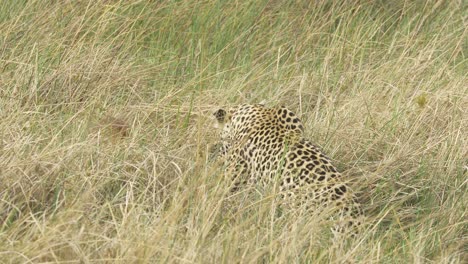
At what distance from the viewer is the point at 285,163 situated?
15.7ft

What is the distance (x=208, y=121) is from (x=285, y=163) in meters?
0.82

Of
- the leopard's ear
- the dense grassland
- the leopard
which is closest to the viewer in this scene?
the dense grassland

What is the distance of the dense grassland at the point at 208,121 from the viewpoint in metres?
4.02

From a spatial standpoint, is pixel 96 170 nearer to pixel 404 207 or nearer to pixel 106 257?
pixel 106 257

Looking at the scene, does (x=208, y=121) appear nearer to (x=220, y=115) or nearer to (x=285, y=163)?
(x=220, y=115)

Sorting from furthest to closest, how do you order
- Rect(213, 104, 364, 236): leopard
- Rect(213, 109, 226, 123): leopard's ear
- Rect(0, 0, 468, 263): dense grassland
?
Rect(213, 109, 226, 123): leopard's ear
Rect(213, 104, 364, 236): leopard
Rect(0, 0, 468, 263): dense grassland

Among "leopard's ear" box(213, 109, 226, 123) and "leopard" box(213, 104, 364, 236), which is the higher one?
"leopard" box(213, 104, 364, 236)

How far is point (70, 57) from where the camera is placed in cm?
582

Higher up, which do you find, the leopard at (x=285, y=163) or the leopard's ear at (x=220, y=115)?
the leopard at (x=285, y=163)

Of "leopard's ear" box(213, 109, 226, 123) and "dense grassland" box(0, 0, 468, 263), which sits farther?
"leopard's ear" box(213, 109, 226, 123)

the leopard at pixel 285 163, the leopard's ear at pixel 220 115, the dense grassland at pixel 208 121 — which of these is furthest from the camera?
the leopard's ear at pixel 220 115

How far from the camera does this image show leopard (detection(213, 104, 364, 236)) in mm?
4414

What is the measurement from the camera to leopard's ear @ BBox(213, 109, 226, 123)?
543 cm

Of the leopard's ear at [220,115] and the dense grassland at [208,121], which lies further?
the leopard's ear at [220,115]
